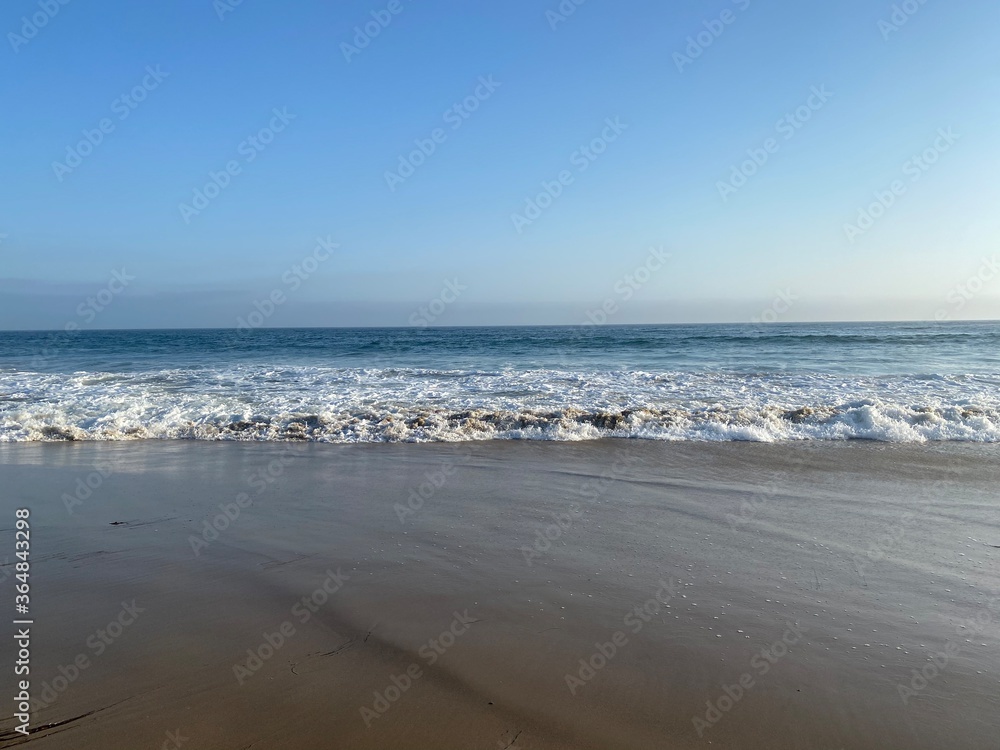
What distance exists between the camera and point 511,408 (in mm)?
11977

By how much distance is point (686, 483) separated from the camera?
688 centimetres

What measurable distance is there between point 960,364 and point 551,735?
979 inches

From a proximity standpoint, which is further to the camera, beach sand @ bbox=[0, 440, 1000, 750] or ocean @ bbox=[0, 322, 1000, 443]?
ocean @ bbox=[0, 322, 1000, 443]

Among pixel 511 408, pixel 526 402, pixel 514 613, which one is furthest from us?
pixel 526 402

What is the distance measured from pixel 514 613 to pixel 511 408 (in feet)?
27.3

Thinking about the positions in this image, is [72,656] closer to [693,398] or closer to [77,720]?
[77,720]

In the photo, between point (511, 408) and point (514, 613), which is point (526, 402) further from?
point (514, 613)

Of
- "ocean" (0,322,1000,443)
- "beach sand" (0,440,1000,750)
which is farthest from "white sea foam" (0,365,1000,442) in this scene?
"beach sand" (0,440,1000,750)

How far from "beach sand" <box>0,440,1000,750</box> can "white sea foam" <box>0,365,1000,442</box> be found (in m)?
3.25

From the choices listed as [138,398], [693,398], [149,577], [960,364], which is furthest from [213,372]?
[960,364]

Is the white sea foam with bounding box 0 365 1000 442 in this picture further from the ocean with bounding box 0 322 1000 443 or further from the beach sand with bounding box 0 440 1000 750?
the beach sand with bounding box 0 440 1000 750

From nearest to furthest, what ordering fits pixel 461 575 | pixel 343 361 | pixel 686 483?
1. pixel 461 575
2. pixel 686 483
3. pixel 343 361

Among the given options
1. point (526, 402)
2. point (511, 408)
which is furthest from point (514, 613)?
point (526, 402)

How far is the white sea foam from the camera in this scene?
1015 centimetres
